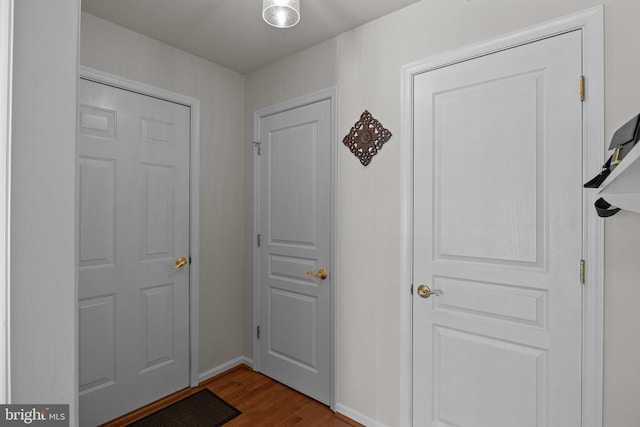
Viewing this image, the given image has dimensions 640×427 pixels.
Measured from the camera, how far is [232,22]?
7.16 feet

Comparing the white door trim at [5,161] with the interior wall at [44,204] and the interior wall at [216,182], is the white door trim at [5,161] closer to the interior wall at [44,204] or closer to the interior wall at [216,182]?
the interior wall at [44,204]

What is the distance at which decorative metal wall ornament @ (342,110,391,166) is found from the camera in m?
2.08

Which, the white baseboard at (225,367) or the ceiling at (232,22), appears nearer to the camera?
the ceiling at (232,22)

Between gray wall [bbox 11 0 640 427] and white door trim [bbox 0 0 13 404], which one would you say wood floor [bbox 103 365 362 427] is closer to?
gray wall [bbox 11 0 640 427]

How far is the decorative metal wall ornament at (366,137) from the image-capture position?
2084 mm

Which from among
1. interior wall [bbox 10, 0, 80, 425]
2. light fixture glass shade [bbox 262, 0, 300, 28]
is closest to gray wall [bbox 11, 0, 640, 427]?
interior wall [bbox 10, 0, 80, 425]

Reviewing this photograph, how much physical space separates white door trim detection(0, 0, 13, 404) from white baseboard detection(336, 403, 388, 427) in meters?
1.98

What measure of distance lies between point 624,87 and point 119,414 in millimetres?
3259

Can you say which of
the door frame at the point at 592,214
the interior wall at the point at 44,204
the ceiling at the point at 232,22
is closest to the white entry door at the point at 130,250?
the ceiling at the point at 232,22

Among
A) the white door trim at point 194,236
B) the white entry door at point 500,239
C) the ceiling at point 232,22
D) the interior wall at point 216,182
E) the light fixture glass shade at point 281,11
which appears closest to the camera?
the white entry door at point 500,239

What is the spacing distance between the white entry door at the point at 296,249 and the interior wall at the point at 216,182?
27cm

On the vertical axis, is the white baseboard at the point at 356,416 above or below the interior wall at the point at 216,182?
below

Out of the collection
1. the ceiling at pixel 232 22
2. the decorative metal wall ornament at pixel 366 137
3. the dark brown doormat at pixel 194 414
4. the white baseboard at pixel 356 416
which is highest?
the ceiling at pixel 232 22
